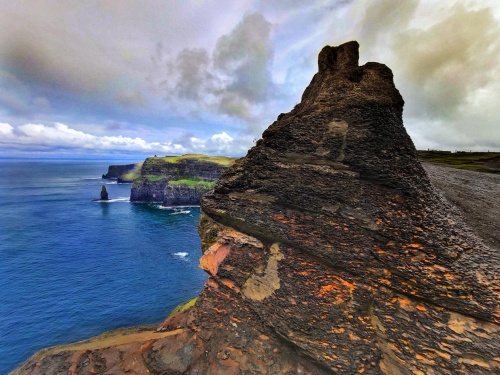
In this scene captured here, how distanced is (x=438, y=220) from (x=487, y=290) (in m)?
3.33

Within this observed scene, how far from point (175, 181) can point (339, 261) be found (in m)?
120

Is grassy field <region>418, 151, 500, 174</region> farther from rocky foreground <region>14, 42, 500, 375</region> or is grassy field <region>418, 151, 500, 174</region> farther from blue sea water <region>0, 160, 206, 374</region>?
blue sea water <region>0, 160, 206, 374</region>

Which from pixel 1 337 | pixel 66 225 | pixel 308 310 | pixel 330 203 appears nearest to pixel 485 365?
pixel 308 310

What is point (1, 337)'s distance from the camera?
32156mm

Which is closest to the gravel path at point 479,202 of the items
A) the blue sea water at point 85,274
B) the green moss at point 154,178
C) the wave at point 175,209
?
the blue sea water at point 85,274

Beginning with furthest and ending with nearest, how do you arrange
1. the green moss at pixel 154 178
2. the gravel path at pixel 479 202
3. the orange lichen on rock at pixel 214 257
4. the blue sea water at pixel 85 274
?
the green moss at pixel 154 178
the blue sea water at pixel 85 274
the orange lichen on rock at pixel 214 257
the gravel path at pixel 479 202

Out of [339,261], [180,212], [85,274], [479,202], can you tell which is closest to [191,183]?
[180,212]

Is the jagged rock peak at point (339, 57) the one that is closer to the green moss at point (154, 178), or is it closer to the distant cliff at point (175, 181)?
the distant cliff at point (175, 181)

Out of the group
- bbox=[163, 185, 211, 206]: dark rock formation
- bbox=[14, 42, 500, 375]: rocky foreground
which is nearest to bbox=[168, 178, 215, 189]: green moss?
bbox=[163, 185, 211, 206]: dark rock formation

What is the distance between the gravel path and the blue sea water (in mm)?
40238

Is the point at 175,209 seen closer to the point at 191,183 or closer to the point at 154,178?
the point at 191,183

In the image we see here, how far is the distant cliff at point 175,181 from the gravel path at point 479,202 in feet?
344

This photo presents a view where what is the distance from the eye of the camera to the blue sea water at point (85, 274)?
34.1 meters

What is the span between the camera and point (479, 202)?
17.2 meters
